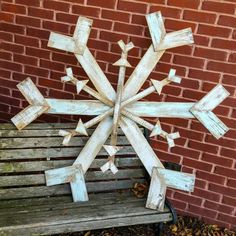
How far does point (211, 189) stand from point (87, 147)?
1.11m

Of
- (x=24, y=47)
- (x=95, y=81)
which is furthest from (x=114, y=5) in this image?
(x=24, y=47)

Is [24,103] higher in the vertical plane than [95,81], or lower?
lower

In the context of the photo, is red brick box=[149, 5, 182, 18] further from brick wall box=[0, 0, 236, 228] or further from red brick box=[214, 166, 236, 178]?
red brick box=[214, 166, 236, 178]

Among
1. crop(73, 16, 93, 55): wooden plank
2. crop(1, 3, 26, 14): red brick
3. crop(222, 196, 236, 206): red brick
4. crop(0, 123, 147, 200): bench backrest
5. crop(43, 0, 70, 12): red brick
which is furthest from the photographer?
crop(222, 196, 236, 206): red brick

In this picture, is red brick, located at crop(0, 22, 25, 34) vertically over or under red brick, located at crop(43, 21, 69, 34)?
under

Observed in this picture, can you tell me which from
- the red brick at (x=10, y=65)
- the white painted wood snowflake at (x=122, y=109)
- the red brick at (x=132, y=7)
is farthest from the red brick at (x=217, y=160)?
the red brick at (x=10, y=65)

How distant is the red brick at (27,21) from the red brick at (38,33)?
1.5 inches

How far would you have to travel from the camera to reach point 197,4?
3.08 m

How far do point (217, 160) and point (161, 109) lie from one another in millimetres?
679

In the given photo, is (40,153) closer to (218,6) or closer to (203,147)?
(203,147)

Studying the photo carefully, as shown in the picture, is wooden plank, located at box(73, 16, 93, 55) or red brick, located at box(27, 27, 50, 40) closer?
wooden plank, located at box(73, 16, 93, 55)

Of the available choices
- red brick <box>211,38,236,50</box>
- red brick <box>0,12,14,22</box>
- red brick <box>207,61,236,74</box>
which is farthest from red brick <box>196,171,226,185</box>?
red brick <box>0,12,14,22</box>

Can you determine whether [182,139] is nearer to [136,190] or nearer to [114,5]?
[136,190]

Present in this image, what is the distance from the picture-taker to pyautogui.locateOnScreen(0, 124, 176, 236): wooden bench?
287 cm
